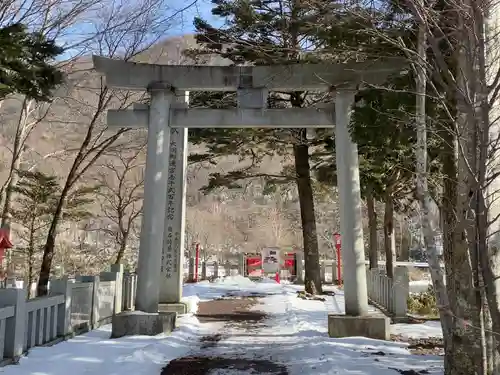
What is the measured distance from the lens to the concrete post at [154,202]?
9.22 meters

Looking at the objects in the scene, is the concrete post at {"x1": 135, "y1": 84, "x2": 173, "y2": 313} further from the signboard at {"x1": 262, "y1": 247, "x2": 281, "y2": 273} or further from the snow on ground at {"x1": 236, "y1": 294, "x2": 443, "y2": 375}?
the signboard at {"x1": 262, "y1": 247, "x2": 281, "y2": 273}

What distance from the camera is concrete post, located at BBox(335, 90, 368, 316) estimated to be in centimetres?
900

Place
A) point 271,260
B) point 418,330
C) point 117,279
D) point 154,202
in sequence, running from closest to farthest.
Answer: point 154,202
point 418,330
point 117,279
point 271,260

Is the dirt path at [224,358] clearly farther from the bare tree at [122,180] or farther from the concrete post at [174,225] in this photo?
the bare tree at [122,180]

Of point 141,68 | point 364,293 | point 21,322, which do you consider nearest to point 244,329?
point 364,293

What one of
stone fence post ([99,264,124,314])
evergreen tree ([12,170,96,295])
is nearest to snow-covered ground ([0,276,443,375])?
stone fence post ([99,264,124,314])

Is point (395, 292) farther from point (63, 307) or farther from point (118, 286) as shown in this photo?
point (63, 307)

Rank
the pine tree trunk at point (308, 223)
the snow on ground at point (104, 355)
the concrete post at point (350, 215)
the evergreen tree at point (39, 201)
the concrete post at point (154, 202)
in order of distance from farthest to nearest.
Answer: the evergreen tree at point (39, 201)
the pine tree trunk at point (308, 223)
the concrete post at point (154, 202)
the concrete post at point (350, 215)
the snow on ground at point (104, 355)

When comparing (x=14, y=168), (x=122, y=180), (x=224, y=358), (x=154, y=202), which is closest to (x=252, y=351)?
(x=224, y=358)

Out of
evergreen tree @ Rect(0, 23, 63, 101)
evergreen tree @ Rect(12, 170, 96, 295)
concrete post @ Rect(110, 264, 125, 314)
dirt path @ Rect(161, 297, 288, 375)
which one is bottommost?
dirt path @ Rect(161, 297, 288, 375)

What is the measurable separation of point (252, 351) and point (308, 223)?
8.29 metres

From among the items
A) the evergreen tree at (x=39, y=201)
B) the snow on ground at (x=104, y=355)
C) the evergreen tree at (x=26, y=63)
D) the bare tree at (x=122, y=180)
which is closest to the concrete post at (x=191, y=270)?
the bare tree at (x=122, y=180)

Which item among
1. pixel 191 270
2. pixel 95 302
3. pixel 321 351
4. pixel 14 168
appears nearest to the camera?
pixel 321 351

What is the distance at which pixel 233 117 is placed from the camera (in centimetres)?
998
